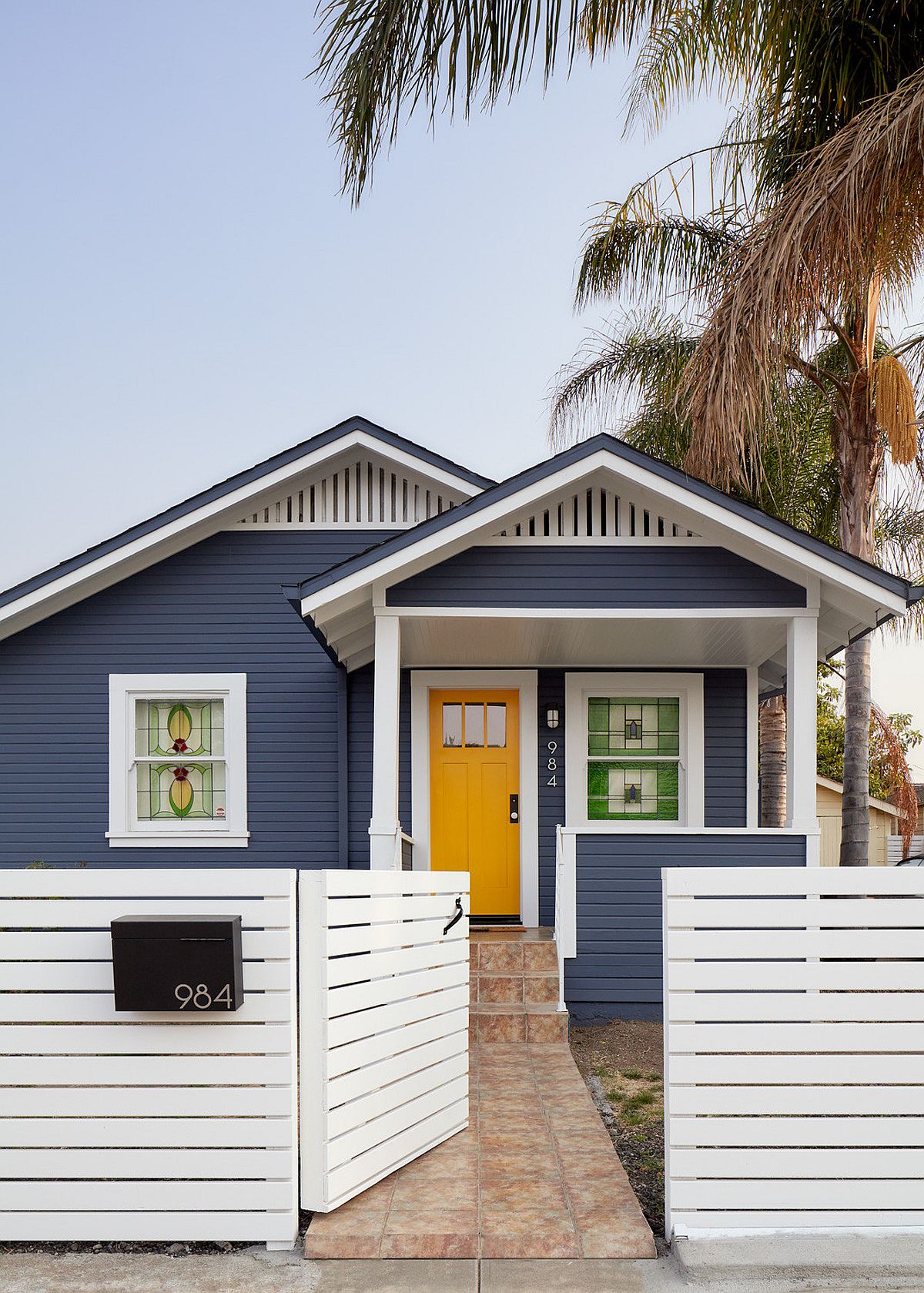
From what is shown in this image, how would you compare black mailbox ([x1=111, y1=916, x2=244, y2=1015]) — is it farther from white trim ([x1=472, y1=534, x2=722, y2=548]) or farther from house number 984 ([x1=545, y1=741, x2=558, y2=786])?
house number 984 ([x1=545, y1=741, x2=558, y2=786])

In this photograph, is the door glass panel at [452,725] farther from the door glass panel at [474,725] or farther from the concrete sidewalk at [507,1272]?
the concrete sidewalk at [507,1272]

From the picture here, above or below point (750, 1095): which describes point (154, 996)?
above

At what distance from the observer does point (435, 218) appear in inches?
611

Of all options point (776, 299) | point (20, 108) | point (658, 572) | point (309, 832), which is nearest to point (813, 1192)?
point (658, 572)

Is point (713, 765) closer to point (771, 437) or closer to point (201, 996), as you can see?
point (771, 437)

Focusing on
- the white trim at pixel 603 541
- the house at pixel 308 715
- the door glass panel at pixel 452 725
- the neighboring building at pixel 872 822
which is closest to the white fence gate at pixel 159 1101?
the white trim at pixel 603 541

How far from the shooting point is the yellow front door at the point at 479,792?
9.96 metres

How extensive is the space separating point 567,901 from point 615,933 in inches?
21.3

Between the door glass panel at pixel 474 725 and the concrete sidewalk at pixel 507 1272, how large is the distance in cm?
639

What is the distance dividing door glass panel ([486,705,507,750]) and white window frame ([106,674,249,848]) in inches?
91.5

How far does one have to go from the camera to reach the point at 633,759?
9945 mm

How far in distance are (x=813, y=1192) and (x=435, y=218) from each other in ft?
47.3

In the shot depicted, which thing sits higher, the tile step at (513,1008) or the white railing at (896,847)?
the tile step at (513,1008)

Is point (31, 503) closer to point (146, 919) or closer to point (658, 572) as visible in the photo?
point (658, 572)
